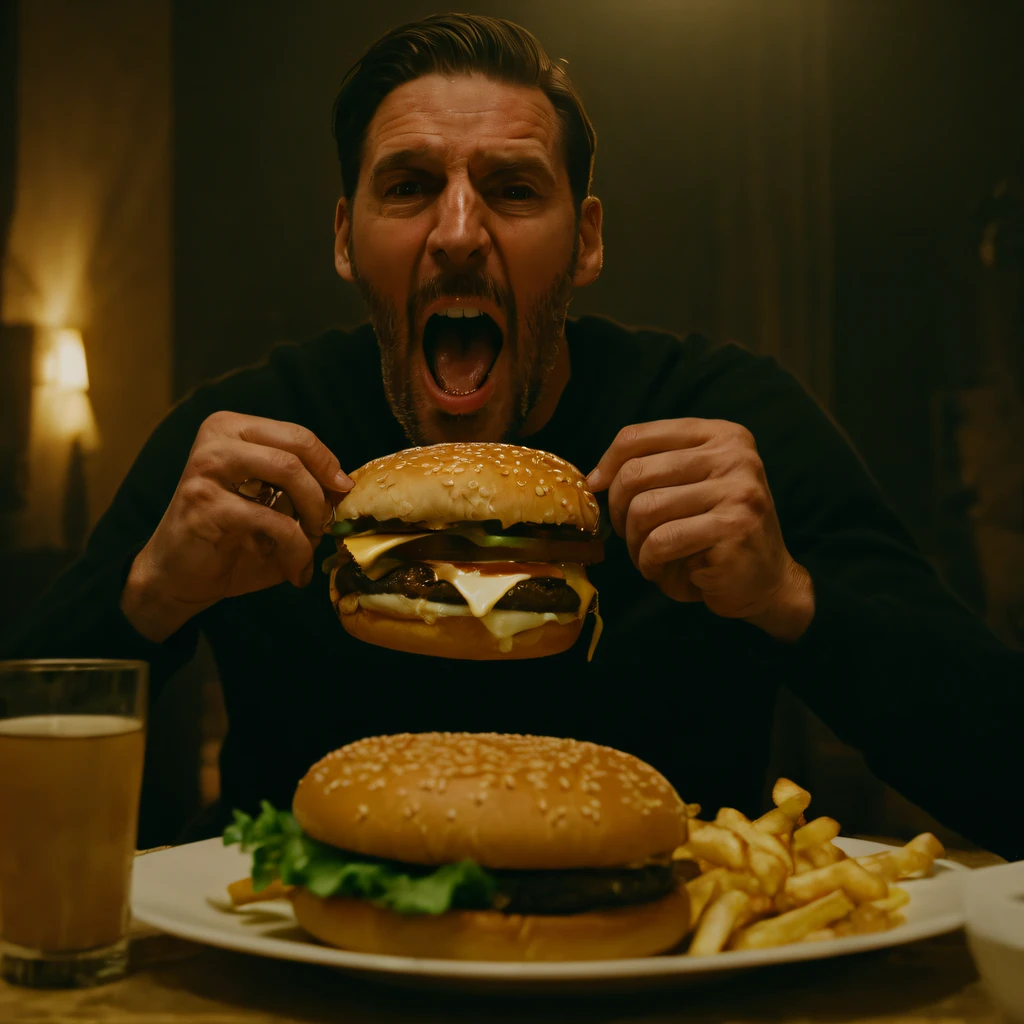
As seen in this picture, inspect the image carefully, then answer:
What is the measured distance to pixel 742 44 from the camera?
4.74m

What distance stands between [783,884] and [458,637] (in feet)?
2.69

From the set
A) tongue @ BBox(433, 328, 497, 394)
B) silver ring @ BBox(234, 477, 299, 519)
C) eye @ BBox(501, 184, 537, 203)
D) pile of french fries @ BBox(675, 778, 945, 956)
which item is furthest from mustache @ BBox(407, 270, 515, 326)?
pile of french fries @ BBox(675, 778, 945, 956)

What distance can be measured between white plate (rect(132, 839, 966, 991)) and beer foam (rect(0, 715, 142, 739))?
236mm

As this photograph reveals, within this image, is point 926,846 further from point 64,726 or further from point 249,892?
point 64,726

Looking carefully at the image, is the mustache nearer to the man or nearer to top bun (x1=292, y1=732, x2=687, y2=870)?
the man

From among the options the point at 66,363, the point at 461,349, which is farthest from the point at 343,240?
the point at 66,363

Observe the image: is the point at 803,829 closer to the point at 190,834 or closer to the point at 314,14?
the point at 190,834

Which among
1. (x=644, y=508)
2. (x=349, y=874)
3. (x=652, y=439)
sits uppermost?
(x=652, y=439)

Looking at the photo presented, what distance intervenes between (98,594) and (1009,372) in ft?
12.1

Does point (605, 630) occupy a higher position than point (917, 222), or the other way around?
A: point (917, 222)

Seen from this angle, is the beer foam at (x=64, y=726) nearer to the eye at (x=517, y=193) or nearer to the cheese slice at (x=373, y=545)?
the cheese slice at (x=373, y=545)

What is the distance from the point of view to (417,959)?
1.18 metres

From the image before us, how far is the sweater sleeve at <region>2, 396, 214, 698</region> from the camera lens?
8.47 ft

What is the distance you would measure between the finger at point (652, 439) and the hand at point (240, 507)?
0.51 meters
